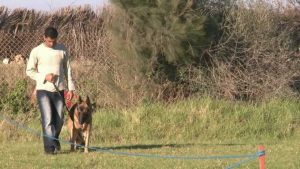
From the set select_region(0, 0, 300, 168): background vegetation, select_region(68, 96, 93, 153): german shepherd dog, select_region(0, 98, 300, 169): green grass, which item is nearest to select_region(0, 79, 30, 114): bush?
select_region(0, 0, 300, 168): background vegetation

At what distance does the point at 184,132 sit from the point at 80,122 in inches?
158

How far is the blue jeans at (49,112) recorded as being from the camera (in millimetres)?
11086

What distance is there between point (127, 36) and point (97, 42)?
4.46 ft

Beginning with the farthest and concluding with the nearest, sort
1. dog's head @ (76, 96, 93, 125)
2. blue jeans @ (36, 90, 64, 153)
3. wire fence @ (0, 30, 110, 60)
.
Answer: wire fence @ (0, 30, 110, 60) → dog's head @ (76, 96, 93, 125) → blue jeans @ (36, 90, 64, 153)

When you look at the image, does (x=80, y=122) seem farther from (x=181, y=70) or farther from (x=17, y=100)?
(x=181, y=70)

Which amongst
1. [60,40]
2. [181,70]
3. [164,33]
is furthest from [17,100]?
[181,70]

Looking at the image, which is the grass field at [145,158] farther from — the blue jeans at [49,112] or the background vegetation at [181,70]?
the background vegetation at [181,70]

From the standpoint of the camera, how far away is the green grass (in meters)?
11.4

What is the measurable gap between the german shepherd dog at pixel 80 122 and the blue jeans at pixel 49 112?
0.91ft

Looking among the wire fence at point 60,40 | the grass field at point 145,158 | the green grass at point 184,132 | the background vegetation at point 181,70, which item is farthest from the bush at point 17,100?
the grass field at point 145,158

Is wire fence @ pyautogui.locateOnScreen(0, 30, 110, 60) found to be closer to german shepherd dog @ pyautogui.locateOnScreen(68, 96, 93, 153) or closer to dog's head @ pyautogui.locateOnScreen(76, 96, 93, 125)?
german shepherd dog @ pyautogui.locateOnScreen(68, 96, 93, 153)

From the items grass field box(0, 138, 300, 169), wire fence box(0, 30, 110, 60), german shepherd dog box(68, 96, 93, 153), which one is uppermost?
wire fence box(0, 30, 110, 60)

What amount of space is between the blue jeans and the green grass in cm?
31

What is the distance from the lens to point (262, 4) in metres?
18.1
